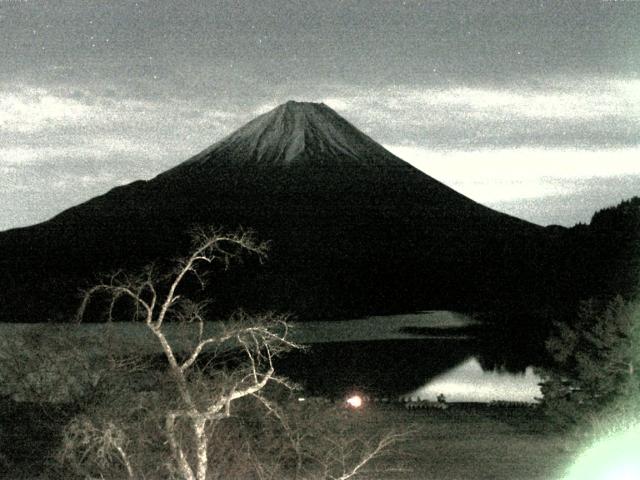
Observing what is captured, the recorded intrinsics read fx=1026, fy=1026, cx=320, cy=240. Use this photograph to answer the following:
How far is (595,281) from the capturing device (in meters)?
50.0

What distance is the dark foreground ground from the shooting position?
15.1 metres

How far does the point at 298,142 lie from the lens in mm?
128375

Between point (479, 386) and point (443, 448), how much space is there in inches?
608

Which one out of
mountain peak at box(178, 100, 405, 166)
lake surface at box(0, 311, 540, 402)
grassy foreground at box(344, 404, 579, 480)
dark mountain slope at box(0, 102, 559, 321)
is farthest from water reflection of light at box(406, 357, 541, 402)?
mountain peak at box(178, 100, 405, 166)

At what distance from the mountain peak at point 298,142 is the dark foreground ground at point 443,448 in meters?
104

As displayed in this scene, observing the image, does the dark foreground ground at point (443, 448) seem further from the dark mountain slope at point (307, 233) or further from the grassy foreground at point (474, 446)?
the dark mountain slope at point (307, 233)

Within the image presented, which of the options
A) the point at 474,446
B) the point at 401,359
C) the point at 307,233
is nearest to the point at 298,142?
the point at 307,233

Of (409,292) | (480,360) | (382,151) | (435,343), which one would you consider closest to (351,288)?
(409,292)

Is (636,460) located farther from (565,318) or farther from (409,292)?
→ (409,292)

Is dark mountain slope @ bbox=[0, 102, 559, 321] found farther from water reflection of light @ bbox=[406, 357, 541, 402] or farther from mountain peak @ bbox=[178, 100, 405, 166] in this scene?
water reflection of light @ bbox=[406, 357, 541, 402]

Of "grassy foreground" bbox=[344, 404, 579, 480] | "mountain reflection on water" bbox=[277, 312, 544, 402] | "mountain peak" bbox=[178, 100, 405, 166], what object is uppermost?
"mountain peak" bbox=[178, 100, 405, 166]

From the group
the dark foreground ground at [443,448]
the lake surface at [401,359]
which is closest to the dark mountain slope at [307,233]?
the lake surface at [401,359]

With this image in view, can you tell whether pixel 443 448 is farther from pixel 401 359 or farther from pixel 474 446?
pixel 401 359

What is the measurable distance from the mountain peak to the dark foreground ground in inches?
4113
